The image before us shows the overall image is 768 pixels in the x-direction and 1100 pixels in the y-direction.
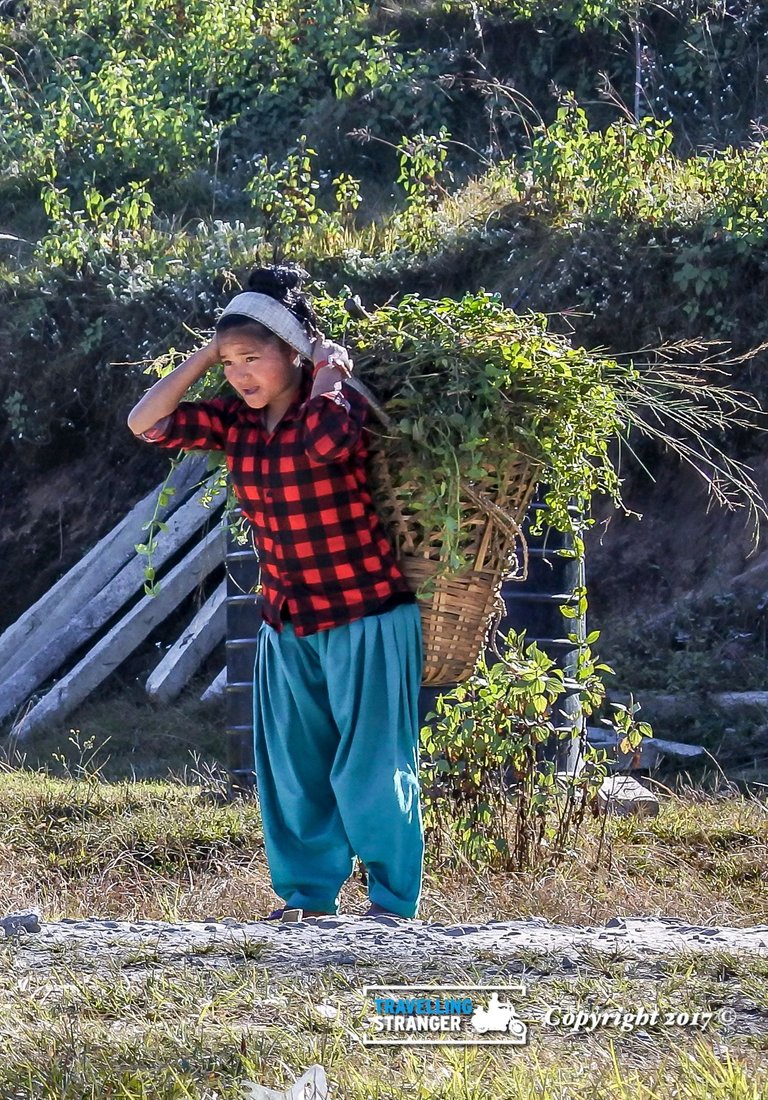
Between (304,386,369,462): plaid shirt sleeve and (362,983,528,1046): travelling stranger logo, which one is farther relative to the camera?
(304,386,369,462): plaid shirt sleeve

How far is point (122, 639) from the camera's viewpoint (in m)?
8.02

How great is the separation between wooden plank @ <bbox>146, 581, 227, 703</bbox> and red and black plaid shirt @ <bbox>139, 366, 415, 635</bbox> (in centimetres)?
425

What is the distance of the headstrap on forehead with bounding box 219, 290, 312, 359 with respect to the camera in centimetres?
332

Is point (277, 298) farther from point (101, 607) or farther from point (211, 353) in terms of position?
point (101, 607)

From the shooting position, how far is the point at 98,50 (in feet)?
41.3

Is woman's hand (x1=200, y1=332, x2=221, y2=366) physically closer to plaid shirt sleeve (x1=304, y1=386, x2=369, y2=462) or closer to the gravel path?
plaid shirt sleeve (x1=304, y1=386, x2=369, y2=462)

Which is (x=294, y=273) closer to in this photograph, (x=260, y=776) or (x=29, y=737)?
(x=260, y=776)

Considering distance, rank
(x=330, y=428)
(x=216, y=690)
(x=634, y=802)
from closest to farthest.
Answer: (x=330, y=428)
(x=634, y=802)
(x=216, y=690)

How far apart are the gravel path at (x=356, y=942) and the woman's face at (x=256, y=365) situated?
121 cm

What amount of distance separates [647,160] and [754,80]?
2.48 meters

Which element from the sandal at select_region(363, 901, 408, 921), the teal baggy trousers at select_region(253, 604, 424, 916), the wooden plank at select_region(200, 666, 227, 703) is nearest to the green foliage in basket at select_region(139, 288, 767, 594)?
the teal baggy trousers at select_region(253, 604, 424, 916)

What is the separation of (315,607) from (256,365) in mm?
584

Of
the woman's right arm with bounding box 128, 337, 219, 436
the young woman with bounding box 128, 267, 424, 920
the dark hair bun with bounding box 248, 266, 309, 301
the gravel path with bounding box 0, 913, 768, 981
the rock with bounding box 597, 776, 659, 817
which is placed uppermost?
the dark hair bun with bounding box 248, 266, 309, 301

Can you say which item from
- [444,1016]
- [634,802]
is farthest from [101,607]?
[444,1016]
